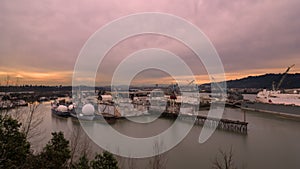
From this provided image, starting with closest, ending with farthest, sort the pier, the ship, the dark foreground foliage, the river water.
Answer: the dark foreground foliage < the river water < the pier < the ship

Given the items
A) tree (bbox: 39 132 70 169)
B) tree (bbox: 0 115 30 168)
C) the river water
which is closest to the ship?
the river water

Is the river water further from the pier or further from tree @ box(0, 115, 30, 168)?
tree @ box(0, 115, 30, 168)

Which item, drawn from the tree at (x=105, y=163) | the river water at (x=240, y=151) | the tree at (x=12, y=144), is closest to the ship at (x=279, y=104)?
the river water at (x=240, y=151)

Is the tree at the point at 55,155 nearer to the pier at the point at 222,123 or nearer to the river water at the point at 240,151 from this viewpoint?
the river water at the point at 240,151

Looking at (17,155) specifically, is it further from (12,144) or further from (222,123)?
(222,123)

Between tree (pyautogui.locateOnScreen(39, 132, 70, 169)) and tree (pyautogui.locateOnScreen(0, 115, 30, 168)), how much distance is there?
12.4 inches

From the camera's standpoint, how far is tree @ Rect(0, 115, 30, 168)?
102 inches

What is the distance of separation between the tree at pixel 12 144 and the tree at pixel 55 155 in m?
0.31

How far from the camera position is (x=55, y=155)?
3.07m

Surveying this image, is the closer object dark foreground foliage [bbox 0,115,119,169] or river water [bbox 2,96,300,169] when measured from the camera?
dark foreground foliage [bbox 0,115,119,169]

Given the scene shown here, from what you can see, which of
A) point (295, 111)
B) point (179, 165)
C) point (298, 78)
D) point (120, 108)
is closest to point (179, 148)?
point (179, 165)

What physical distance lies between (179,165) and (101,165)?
3051 mm

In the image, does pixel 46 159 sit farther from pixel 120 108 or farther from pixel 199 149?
pixel 120 108

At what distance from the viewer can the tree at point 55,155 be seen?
115 inches
